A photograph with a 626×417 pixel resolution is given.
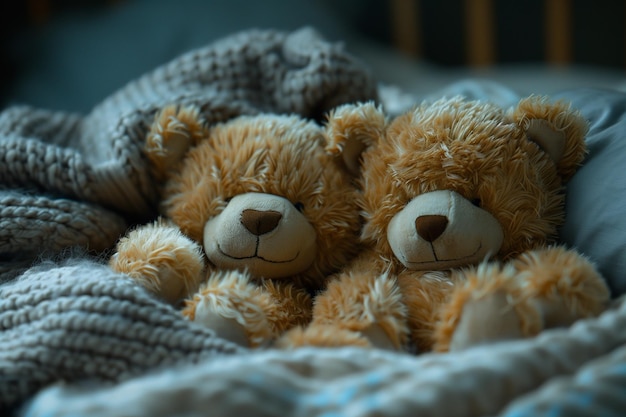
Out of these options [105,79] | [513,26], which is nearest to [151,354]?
[105,79]

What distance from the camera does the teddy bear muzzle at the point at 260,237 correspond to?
657mm

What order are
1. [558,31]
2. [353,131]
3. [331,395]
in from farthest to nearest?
[558,31] → [353,131] → [331,395]

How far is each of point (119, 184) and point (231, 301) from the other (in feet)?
0.80

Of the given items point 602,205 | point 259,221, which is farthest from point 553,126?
point 259,221

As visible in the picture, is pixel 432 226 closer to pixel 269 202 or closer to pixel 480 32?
pixel 269 202

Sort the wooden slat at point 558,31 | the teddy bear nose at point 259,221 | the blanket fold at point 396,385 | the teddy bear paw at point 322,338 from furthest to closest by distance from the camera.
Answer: the wooden slat at point 558,31, the teddy bear nose at point 259,221, the teddy bear paw at point 322,338, the blanket fold at point 396,385

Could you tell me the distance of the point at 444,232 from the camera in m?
0.61

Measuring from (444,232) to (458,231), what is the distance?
13 mm

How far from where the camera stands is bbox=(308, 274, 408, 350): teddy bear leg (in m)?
0.58

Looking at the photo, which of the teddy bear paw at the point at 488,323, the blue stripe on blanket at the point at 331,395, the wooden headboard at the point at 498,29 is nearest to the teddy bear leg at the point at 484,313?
the teddy bear paw at the point at 488,323

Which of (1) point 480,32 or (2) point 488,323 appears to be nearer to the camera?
(2) point 488,323

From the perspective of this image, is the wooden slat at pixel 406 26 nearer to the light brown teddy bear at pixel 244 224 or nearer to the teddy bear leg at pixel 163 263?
the light brown teddy bear at pixel 244 224

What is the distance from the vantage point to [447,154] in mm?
645

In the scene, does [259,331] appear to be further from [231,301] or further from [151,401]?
[151,401]
